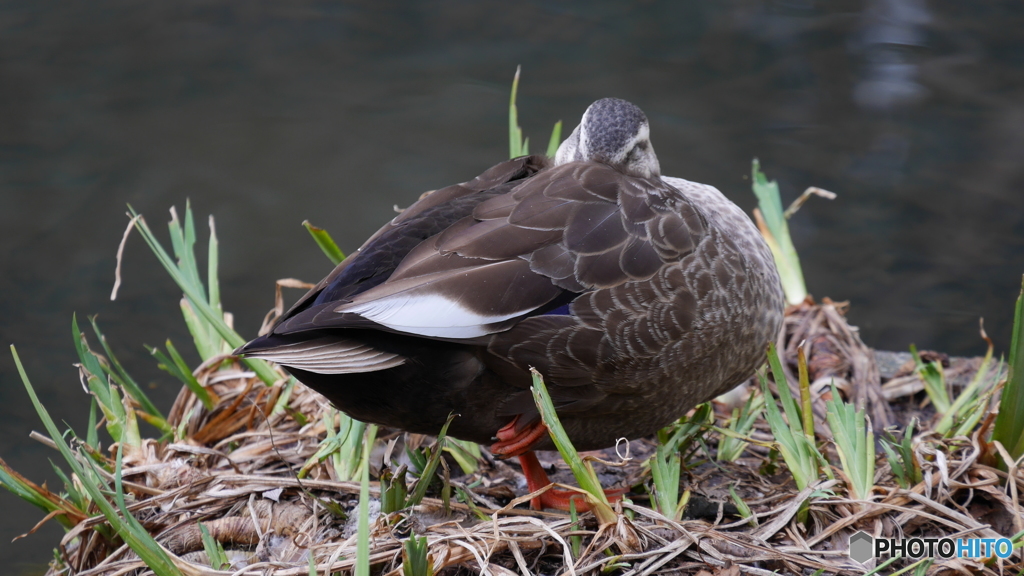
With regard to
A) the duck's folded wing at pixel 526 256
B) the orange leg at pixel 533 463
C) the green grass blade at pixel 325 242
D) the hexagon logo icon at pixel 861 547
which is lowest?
the hexagon logo icon at pixel 861 547

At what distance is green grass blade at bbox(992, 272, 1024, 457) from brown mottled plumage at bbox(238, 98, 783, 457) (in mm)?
555

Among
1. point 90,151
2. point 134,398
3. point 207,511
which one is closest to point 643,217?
point 207,511

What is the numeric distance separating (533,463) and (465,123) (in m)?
3.26

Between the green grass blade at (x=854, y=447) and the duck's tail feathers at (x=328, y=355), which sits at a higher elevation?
the duck's tail feathers at (x=328, y=355)

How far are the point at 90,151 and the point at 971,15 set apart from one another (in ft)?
16.7

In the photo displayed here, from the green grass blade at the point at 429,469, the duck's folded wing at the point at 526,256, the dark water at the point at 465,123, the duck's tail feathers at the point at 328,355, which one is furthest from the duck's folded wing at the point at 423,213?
the dark water at the point at 465,123

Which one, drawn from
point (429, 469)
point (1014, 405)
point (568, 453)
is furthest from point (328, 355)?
point (1014, 405)

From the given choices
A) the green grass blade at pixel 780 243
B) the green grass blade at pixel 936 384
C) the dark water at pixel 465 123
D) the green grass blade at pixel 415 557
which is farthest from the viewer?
the dark water at pixel 465 123

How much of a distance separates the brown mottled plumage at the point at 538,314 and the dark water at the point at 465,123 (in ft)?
9.21

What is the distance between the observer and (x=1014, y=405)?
6.17ft

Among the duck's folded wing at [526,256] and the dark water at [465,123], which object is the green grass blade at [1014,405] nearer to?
the duck's folded wing at [526,256]

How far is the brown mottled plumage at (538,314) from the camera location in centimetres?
165

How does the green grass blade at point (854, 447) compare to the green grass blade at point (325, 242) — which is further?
the green grass blade at point (325, 242)

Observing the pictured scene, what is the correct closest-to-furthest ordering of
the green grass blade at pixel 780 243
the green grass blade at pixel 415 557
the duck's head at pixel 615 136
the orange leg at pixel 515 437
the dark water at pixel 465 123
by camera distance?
the green grass blade at pixel 415 557 → the orange leg at pixel 515 437 → the duck's head at pixel 615 136 → the green grass blade at pixel 780 243 → the dark water at pixel 465 123
